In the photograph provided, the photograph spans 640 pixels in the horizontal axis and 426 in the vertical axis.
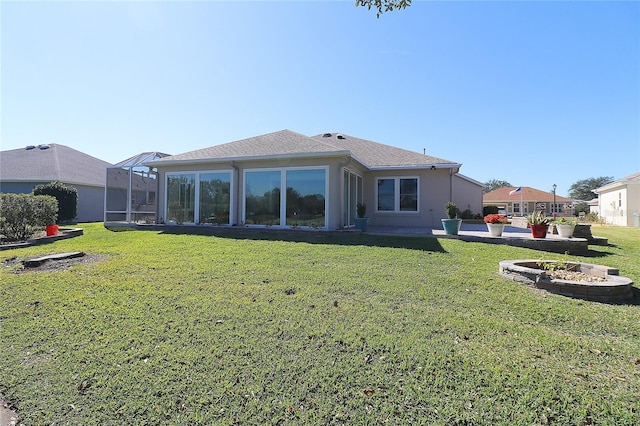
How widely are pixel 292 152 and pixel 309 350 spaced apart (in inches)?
338

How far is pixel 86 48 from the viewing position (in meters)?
8.92

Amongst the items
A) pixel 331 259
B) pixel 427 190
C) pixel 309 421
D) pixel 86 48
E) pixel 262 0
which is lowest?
pixel 309 421

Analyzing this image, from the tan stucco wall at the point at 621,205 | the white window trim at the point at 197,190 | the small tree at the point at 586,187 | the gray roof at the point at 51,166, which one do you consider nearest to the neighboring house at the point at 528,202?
the tan stucco wall at the point at 621,205

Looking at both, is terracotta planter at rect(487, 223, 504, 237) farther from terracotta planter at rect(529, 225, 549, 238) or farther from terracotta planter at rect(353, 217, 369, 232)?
terracotta planter at rect(353, 217, 369, 232)

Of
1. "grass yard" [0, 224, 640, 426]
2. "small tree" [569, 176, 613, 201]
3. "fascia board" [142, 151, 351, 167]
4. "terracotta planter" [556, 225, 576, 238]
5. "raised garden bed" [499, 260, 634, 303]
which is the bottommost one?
"grass yard" [0, 224, 640, 426]

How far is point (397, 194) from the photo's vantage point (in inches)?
538

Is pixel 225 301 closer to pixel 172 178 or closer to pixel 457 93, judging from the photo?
pixel 172 178

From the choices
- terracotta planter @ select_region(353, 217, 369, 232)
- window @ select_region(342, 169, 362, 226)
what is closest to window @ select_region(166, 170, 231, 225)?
window @ select_region(342, 169, 362, 226)

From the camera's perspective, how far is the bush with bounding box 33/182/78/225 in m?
15.2

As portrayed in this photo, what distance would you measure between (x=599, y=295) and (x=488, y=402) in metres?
3.81

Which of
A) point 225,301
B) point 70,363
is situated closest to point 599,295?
point 225,301

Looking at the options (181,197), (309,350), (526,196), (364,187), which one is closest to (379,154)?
(364,187)

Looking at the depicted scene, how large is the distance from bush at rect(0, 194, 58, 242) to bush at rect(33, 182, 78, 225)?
6.51 meters

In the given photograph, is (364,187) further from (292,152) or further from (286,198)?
(292,152)
